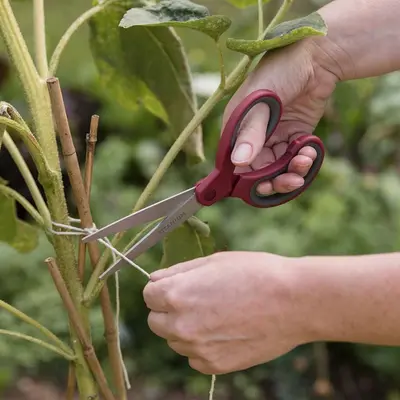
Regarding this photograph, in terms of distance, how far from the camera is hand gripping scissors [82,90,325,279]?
600 mm

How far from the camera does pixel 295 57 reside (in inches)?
25.1

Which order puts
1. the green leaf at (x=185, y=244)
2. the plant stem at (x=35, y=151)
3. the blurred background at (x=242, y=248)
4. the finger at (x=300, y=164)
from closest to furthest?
1. the plant stem at (x=35, y=151)
2. the finger at (x=300, y=164)
3. the green leaf at (x=185, y=244)
4. the blurred background at (x=242, y=248)

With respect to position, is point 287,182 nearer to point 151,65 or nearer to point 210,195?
point 210,195

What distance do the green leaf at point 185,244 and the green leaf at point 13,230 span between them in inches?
6.2

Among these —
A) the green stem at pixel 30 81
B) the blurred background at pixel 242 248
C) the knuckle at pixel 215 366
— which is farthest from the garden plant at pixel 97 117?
the blurred background at pixel 242 248

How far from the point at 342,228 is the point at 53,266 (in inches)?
41.9

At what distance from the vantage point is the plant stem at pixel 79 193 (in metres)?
0.57

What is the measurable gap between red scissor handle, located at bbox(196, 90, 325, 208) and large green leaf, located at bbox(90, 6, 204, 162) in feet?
0.45

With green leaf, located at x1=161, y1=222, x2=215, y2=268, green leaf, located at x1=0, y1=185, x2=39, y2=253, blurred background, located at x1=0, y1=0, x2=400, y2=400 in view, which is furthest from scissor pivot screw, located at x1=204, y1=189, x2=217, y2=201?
blurred background, located at x1=0, y1=0, x2=400, y2=400

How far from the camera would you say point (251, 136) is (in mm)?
591

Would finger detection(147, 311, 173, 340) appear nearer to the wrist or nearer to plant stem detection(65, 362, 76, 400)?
plant stem detection(65, 362, 76, 400)

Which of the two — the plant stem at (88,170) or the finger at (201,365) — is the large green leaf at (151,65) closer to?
the plant stem at (88,170)

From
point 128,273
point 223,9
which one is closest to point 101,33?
point 128,273

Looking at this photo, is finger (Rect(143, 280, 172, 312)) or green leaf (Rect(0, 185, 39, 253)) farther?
green leaf (Rect(0, 185, 39, 253))
